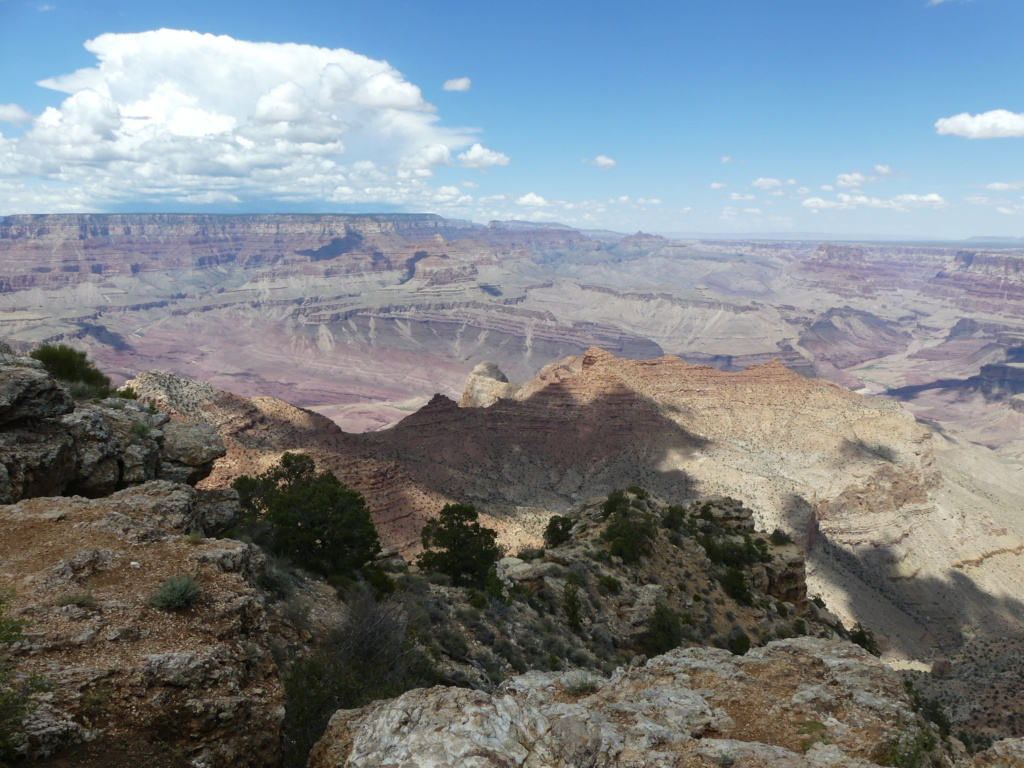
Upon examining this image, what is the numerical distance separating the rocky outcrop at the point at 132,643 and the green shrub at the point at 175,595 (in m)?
0.15

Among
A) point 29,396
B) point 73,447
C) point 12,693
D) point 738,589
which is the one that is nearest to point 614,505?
point 738,589

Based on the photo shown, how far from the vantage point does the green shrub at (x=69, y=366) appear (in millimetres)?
20219

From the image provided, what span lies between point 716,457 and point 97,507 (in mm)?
81366

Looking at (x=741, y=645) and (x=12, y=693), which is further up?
(x=12, y=693)

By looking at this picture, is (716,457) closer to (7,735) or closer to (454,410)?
(454,410)

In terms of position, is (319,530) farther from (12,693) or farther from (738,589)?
(738,589)

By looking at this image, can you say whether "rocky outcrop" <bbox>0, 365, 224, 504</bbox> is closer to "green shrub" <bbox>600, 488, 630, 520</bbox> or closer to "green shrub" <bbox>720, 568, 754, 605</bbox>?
"green shrub" <bbox>600, 488, 630, 520</bbox>

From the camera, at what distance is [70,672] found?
790 cm

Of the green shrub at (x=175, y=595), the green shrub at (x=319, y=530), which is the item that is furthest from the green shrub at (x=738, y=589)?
the green shrub at (x=175, y=595)

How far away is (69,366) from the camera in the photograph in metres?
21.0

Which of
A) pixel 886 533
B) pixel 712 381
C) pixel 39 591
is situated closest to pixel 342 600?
pixel 39 591

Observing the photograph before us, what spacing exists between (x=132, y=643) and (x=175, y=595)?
992mm

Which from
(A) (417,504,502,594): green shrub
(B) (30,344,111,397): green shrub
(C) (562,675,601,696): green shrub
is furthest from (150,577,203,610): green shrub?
(A) (417,504,502,594): green shrub

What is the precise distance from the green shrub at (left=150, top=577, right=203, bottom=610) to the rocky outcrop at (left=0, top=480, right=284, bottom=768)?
150 mm
